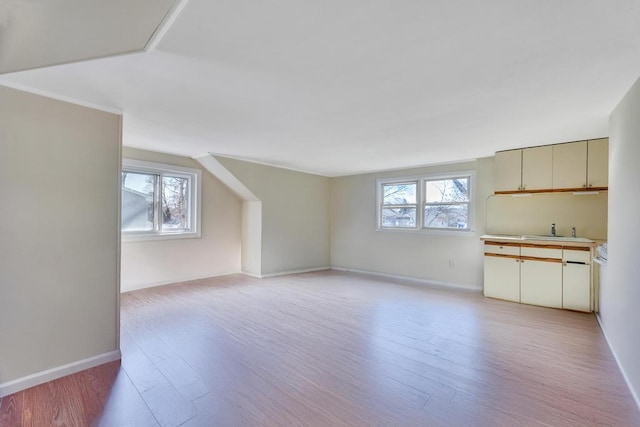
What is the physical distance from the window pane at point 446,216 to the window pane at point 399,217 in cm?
30

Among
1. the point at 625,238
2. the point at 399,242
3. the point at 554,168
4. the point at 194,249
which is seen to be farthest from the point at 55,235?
the point at 554,168

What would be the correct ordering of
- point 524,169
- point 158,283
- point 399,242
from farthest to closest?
1. point 399,242
2. point 158,283
3. point 524,169

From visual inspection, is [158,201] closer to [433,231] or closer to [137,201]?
[137,201]

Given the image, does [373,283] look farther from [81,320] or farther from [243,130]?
[81,320]

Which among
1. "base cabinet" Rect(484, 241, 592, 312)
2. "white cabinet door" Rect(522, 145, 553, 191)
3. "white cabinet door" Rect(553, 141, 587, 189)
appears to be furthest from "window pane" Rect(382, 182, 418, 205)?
"white cabinet door" Rect(553, 141, 587, 189)

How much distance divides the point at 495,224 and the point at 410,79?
3695 millimetres

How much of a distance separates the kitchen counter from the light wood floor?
0.91 metres

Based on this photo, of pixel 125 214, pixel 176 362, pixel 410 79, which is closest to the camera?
pixel 410 79

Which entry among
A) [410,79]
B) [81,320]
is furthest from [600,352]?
[81,320]

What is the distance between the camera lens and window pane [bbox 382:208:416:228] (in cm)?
586

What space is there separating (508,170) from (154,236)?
582 centimetres

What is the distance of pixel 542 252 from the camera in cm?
398

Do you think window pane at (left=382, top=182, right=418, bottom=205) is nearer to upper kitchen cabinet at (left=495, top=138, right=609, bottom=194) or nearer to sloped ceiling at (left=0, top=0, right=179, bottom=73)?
upper kitchen cabinet at (left=495, top=138, right=609, bottom=194)

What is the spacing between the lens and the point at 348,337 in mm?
2979
